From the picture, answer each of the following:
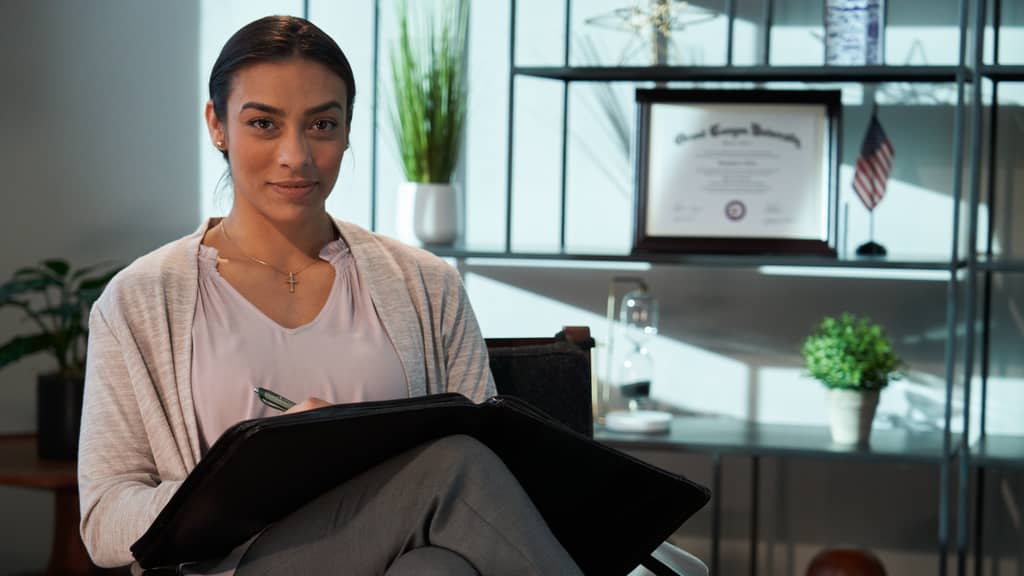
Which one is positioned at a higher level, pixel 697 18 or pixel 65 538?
pixel 697 18

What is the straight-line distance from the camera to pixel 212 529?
1413mm

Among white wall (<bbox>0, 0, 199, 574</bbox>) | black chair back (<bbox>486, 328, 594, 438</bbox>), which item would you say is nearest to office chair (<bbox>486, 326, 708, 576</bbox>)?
black chair back (<bbox>486, 328, 594, 438</bbox>)

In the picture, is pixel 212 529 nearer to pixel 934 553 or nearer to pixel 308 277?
pixel 308 277

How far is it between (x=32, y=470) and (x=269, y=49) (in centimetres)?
139

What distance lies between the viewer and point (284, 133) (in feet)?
5.59

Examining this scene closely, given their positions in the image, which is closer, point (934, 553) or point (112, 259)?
point (934, 553)

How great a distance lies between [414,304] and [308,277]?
0.53ft

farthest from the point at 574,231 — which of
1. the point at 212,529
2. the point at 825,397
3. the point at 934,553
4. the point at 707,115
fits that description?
the point at 212,529

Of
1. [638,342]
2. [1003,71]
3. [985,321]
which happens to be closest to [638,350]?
[638,342]

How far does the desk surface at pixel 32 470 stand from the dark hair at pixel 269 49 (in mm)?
1198

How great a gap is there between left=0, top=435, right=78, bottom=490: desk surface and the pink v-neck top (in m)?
1.08

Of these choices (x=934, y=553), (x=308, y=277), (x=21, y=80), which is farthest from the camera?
(x=21, y=80)

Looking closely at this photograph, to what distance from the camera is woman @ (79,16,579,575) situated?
1.39 metres

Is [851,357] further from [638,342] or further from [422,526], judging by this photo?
[422,526]
